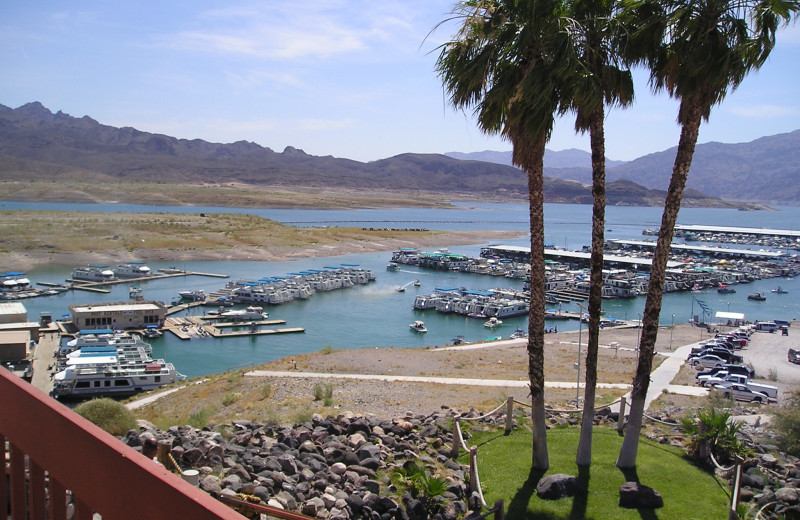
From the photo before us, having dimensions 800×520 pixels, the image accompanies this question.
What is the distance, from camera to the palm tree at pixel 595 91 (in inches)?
449

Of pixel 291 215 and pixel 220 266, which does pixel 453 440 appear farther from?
pixel 291 215

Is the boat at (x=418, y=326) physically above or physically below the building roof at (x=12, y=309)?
below

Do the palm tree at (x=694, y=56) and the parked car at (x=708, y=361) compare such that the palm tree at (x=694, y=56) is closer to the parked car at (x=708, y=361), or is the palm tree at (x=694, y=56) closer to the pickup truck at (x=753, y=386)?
the pickup truck at (x=753, y=386)

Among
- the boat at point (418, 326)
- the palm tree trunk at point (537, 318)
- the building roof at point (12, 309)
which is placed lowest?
the boat at point (418, 326)

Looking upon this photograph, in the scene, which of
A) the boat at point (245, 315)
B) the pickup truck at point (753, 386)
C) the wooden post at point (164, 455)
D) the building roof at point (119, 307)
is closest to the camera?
the wooden post at point (164, 455)

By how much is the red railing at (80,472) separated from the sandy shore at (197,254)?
82127 mm

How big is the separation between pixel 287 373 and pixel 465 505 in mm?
19973

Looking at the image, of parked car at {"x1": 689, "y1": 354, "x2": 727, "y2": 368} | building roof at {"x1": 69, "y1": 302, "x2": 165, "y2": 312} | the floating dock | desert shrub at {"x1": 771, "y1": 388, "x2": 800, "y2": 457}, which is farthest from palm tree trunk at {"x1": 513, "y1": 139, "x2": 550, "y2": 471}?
building roof at {"x1": 69, "y1": 302, "x2": 165, "y2": 312}

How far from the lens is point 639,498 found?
10.9m

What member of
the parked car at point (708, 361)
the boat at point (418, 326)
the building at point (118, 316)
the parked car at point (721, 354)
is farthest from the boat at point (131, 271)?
the parked car at point (708, 361)

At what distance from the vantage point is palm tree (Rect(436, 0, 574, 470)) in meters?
11.2

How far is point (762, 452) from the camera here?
13.9 metres

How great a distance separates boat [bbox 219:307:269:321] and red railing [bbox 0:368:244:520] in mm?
53430

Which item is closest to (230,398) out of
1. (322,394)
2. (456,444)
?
(322,394)
